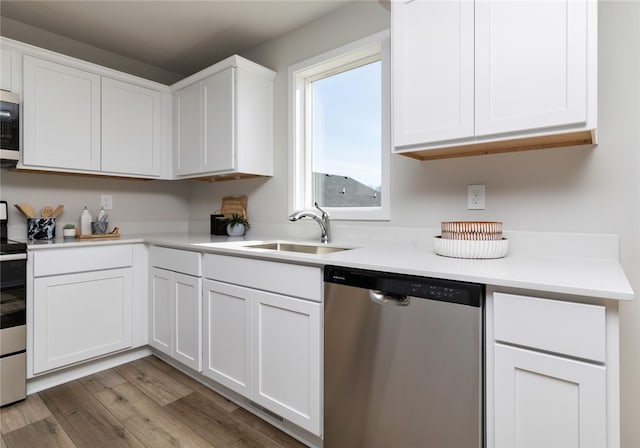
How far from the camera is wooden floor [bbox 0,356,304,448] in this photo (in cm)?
162

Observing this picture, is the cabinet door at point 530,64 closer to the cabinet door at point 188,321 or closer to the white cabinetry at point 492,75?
the white cabinetry at point 492,75

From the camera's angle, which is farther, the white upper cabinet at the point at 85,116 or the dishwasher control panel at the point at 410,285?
the white upper cabinet at the point at 85,116

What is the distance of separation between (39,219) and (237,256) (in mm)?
1617

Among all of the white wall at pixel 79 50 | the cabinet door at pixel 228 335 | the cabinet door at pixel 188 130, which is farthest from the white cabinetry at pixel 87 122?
the cabinet door at pixel 228 335

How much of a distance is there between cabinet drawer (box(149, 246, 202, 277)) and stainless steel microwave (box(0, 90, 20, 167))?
0.95m

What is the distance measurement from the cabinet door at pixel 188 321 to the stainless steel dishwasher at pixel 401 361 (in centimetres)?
95

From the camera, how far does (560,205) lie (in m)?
1.50

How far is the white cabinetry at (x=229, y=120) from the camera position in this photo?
2418mm

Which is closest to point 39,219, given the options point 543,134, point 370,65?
point 370,65

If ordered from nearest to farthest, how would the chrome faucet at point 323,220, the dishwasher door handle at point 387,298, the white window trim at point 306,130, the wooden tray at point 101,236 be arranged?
the dishwasher door handle at point 387,298, the white window trim at point 306,130, the chrome faucet at point 323,220, the wooden tray at point 101,236

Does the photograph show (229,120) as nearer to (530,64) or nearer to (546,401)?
(530,64)

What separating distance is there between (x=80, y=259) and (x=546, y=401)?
2479mm

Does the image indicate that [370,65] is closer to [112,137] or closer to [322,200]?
[322,200]

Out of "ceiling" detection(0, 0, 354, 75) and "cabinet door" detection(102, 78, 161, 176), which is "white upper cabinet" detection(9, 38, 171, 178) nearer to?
"cabinet door" detection(102, 78, 161, 176)
